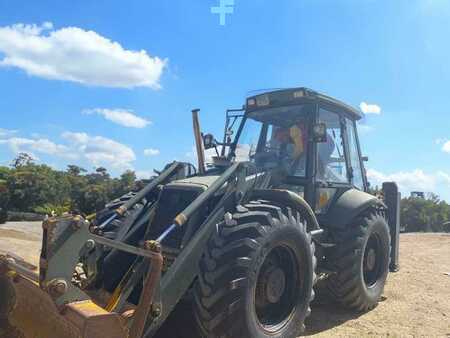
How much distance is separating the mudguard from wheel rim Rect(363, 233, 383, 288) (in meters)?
0.57

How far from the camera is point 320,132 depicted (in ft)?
20.8

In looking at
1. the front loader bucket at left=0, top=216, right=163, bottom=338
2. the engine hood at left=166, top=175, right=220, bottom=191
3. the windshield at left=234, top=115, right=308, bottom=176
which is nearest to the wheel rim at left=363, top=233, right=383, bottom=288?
the windshield at left=234, top=115, right=308, bottom=176

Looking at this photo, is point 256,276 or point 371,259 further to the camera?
point 371,259

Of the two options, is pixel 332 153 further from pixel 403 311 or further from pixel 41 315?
pixel 41 315

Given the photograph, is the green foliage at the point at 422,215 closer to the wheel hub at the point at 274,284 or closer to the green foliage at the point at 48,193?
the green foliage at the point at 48,193

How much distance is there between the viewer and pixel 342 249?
6.36 metres

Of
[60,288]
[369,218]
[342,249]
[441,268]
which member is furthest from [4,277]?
[441,268]

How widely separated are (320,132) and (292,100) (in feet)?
2.27

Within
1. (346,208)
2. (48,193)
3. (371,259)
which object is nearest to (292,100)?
(346,208)

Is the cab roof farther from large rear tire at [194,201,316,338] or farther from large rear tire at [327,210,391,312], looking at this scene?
large rear tire at [194,201,316,338]

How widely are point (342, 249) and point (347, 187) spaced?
121cm

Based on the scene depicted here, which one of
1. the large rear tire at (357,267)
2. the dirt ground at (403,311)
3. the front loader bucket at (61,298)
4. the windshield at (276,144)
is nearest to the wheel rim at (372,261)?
the large rear tire at (357,267)

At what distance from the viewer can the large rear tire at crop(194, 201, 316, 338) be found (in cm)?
425

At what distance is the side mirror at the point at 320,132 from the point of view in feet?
20.8
